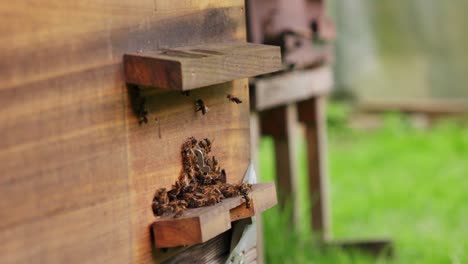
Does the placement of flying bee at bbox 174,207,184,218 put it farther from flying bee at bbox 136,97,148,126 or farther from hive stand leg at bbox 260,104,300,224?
hive stand leg at bbox 260,104,300,224

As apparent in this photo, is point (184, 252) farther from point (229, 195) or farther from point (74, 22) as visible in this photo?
point (74, 22)

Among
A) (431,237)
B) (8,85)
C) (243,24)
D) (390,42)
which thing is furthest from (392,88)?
(8,85)

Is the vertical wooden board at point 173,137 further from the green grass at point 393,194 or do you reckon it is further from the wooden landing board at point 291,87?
the green grass at point 393,194

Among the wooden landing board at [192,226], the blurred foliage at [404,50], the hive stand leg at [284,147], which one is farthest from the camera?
the blurred foliage at [404,50]

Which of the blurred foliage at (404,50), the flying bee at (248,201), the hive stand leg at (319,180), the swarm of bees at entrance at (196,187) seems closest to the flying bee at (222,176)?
the swarm of bees at entrance at (196,187)

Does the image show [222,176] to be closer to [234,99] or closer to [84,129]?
[234,99]

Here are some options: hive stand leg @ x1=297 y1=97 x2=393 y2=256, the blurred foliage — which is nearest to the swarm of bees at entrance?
hive stand leg @ x1=297 y1=97 x2=393 y2=256
